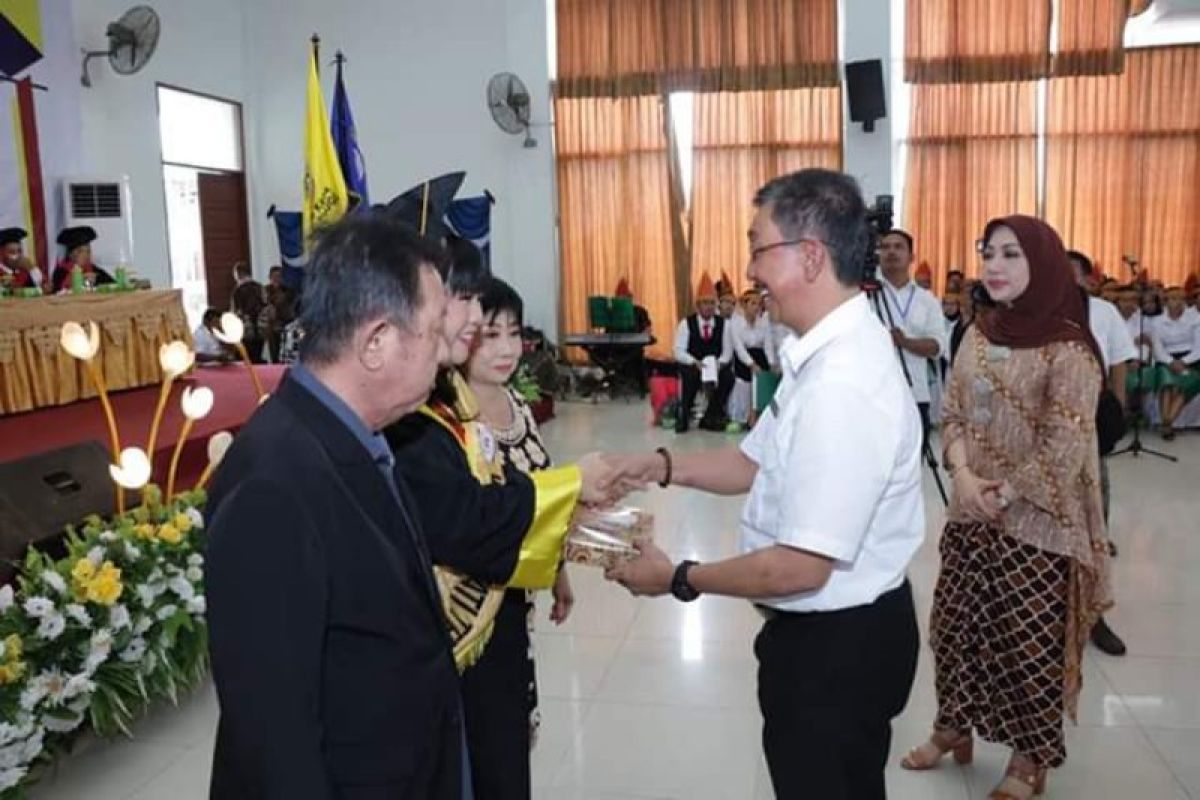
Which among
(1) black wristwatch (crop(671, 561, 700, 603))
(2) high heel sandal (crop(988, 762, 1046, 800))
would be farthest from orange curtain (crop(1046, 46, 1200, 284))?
(1) black wristwatch (crop(671, 561, 700, 603))

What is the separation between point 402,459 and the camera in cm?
150

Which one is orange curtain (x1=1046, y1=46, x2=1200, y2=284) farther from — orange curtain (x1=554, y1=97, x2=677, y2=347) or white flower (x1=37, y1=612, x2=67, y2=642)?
white flower (x1=37, y1=612, x2=67, y2=642)

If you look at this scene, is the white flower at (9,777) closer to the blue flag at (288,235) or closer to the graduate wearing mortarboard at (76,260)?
the graduate wearing mortarboard at (76,260)

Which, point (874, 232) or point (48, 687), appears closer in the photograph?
point (874, 232)

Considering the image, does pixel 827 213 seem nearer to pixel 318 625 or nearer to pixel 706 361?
pixel 318 625

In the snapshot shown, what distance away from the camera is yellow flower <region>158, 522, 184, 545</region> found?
3.14 meters

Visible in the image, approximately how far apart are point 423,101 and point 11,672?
378 inches

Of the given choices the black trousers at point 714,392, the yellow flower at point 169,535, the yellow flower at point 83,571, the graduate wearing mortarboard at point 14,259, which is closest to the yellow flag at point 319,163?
the graduate wearing mortarboard at point 14,259

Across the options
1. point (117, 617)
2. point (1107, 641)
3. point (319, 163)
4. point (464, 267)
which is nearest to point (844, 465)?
point (464, 267)

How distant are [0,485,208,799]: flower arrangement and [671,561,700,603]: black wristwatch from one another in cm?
122

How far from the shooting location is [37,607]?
2.59 m

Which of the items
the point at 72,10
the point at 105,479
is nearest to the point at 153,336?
the point at 105,479

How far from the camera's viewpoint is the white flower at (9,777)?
234 centimetres

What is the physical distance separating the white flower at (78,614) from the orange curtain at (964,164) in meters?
8.98
